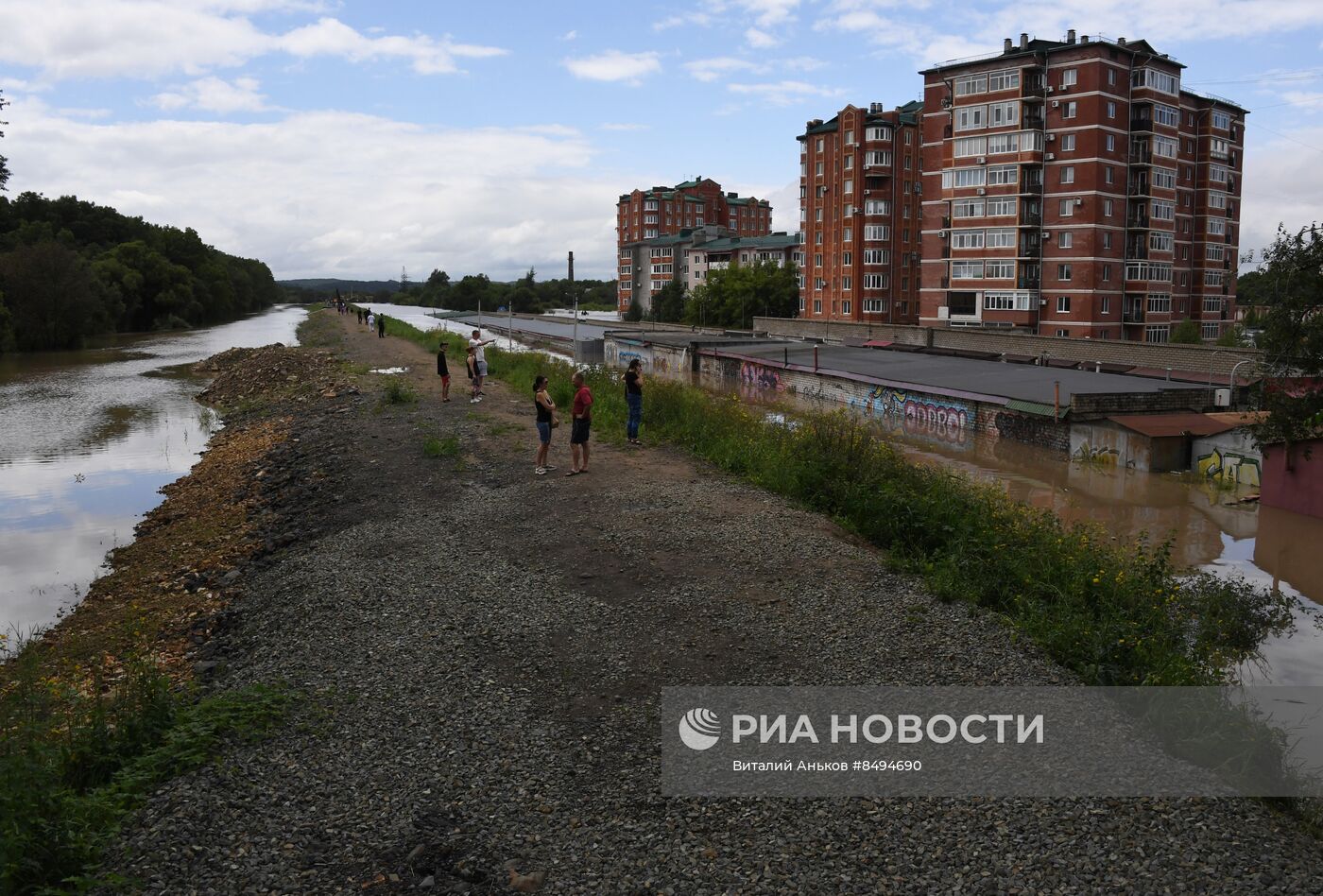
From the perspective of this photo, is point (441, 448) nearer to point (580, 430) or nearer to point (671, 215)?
point (580, 430)

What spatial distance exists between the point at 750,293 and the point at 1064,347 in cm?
4868

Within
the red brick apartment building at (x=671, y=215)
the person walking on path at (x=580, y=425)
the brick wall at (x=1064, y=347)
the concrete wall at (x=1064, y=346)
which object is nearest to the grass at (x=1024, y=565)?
the person walking on path at (x=580, y=425)

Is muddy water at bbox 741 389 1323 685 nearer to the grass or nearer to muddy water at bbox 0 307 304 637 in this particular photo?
the grass

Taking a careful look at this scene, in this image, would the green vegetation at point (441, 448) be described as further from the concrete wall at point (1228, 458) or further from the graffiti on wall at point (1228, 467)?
the graffiti on wall at point (1228, 467)

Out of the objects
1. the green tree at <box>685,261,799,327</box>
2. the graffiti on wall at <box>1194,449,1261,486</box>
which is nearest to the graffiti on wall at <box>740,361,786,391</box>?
the graffiti on wall at <box>1194,449,1261,486</box>

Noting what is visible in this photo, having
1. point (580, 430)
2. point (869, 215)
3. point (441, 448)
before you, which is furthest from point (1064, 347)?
point (580, 430)

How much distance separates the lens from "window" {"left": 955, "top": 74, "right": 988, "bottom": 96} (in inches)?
2298

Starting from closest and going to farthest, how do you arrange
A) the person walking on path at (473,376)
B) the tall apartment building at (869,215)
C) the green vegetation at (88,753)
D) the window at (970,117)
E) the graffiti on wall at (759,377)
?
the green vegetation at (88,753) < the person walking on path at (473,376) < the graffiti on wall at (759,377) < the window at (970,117) < the tall apartment building at (869,215)

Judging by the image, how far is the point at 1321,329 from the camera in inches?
766

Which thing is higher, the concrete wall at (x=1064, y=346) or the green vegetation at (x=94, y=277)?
the green vegetation at (x=94, y=277)

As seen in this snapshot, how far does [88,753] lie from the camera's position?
6.91 metres

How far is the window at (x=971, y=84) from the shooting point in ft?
192

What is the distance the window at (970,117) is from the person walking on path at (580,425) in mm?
50908

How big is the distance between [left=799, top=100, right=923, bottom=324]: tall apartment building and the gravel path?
6378 cm
